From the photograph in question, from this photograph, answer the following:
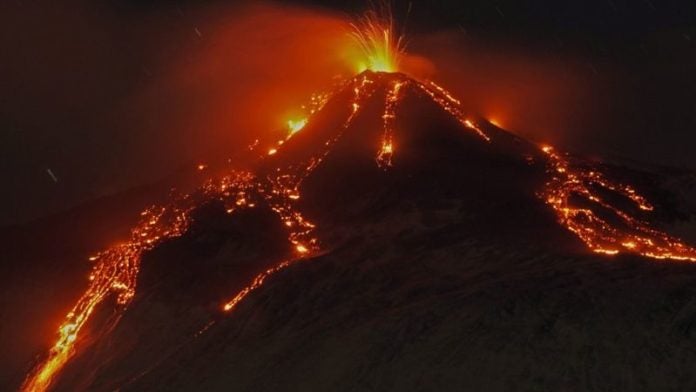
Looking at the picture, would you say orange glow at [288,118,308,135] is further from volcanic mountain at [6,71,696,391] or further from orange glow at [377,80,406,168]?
orange glow at [377,80,406,168]

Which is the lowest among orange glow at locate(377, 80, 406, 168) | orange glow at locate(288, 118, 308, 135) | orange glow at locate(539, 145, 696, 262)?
orange glow at locate(539, 145, 696, 262)

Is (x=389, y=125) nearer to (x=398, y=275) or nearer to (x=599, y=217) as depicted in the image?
(x=599, y=217)

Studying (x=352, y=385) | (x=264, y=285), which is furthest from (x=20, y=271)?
(x=352, y=385)

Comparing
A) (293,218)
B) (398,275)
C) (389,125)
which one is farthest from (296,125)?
(398,275)

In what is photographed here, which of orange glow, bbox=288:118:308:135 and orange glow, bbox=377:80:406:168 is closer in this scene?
orange glow, bbox=377:80:406:168

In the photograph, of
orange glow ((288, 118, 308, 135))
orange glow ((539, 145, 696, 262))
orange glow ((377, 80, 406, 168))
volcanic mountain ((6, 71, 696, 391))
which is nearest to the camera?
volcanic mountain ((6, 71, 696, 391))

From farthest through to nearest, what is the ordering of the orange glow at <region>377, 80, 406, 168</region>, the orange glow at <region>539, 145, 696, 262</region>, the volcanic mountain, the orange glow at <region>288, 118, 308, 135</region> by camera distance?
the orange glow at <region>288, 118, 308, 135</region> → the orange glow at <region>377, 80, 406, 168</region> → the orange glow at <region>539, 145, 696, 262</region> → the volcanic mountain

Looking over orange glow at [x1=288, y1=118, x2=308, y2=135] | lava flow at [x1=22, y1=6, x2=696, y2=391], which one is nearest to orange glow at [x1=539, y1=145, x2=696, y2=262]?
lava flow at [x1=22, y1=6, x2=696, y2=391]
